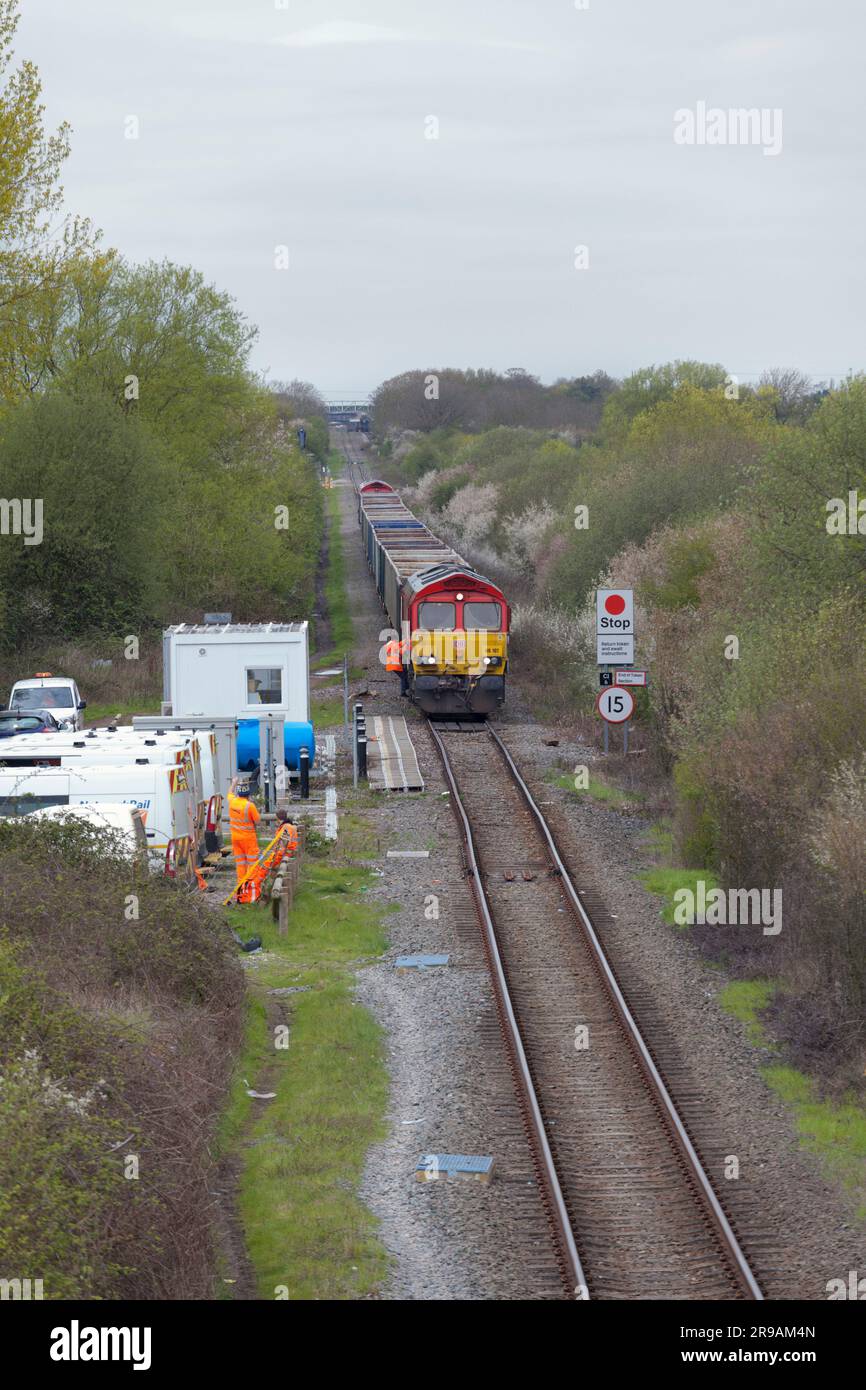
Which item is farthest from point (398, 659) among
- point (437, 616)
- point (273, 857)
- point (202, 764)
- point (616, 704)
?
point (273, 857)

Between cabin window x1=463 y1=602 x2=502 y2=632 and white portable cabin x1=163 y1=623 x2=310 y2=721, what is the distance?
6.14 metres

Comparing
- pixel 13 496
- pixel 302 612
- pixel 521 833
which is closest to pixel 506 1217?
pixel 521 833

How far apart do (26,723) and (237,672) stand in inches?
153

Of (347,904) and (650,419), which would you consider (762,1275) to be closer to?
(347,904)

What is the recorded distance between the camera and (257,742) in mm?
24438

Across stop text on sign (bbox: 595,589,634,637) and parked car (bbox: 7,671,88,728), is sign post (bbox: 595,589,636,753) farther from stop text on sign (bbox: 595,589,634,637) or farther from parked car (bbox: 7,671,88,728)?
parked car (bbox: 7,671,88,728)

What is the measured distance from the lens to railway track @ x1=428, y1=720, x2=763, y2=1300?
29.8 ft

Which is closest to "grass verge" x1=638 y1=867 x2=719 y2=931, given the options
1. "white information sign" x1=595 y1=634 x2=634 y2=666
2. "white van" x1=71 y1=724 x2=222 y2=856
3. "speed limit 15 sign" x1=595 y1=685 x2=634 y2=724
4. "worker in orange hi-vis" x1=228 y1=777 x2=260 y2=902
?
"speed limit 15 sign" x1=595 y1=685 x2=634 y2=724

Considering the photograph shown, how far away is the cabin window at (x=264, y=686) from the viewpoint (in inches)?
986

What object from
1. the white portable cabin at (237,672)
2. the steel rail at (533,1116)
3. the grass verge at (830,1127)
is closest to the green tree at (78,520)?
the white portable cabin at (237,672)

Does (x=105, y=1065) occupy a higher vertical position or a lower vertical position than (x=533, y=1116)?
higher

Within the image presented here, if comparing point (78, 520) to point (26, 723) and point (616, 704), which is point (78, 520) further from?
point (616, 704)

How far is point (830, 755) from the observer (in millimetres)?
15117
